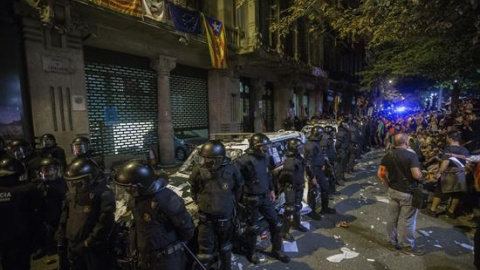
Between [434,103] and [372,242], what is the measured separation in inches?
1711

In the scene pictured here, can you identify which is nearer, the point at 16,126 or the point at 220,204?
the point at 220,204

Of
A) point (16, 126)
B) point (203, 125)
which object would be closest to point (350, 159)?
point (203, 125)

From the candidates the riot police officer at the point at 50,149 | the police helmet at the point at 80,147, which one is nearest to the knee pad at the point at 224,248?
the police helmet at the point at 80,147

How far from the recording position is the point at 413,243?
4.57m

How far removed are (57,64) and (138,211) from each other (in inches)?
268

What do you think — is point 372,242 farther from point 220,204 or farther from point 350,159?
point 350,159

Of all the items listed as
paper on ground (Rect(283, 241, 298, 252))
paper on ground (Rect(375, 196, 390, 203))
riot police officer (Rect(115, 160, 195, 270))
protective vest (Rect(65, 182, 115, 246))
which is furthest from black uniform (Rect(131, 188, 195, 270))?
paper on ground (Rect(375, 196, 390, 203))

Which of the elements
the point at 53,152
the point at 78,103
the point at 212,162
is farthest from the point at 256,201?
the point at 78,103

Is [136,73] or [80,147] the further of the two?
[136,73]

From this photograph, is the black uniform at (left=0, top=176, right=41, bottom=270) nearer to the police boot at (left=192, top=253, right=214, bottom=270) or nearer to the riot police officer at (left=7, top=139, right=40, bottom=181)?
the riot police officer at (left=7, top=139, right=40, bottom=181)

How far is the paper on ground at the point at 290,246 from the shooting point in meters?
4.75

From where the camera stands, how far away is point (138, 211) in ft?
9.02

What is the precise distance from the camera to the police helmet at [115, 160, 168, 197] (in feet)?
8.66

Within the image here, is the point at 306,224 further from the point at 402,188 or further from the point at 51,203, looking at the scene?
the point at 51,203
